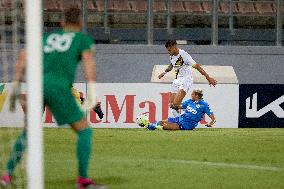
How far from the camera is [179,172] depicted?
8344 mm

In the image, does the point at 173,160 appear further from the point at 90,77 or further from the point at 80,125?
the point at 90,77

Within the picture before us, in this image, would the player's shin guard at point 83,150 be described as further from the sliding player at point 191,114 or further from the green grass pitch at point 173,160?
the sliding player at point 191,114

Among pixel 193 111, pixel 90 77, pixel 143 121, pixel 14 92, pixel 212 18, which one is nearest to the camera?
pixel 90 77

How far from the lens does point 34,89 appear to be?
5.45m

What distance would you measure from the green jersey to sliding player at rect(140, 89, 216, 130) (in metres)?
9.11

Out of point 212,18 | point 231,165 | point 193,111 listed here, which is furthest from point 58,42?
point 212,18

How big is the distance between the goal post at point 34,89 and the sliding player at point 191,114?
10.3 m

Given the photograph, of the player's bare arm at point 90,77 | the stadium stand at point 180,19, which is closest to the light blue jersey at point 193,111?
the stadium stand at point 180,19

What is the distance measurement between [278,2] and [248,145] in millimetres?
8152

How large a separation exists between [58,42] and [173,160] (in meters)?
3.35

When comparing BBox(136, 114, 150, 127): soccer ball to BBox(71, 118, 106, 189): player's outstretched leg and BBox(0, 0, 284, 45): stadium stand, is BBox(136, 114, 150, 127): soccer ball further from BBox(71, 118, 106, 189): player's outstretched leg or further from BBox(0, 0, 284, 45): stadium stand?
BBox(71, 118, 106, 189): player's outstretched leg

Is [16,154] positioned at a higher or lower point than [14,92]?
lower

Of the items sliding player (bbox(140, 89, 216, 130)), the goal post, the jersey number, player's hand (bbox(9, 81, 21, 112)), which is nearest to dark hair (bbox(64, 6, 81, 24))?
the jersey number

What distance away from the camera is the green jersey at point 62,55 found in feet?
21.6
